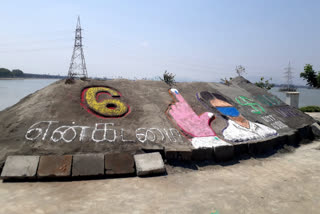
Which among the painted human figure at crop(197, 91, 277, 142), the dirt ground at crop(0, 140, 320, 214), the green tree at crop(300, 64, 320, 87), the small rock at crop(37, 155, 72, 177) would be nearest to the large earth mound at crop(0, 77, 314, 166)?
the painted human figure at crop(197, 91, 277, 142)

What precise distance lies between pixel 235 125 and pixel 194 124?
7.60 feet

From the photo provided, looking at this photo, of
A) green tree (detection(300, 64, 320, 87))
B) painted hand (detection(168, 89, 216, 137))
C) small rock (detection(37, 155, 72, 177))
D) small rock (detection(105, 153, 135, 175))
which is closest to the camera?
small rock (detection(37, 155, 72, 177))

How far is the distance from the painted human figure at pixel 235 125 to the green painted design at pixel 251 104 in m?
1.24

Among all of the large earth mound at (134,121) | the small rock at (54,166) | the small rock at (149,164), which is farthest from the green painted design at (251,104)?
the small rock at (54,166)

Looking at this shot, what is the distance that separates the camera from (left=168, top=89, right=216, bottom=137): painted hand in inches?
406

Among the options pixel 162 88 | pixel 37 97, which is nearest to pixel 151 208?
pixel 37 97

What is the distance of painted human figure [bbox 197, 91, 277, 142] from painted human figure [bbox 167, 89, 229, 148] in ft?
2.76

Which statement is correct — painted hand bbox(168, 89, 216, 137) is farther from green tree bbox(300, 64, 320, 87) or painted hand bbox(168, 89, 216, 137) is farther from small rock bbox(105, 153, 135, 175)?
green tree bbox(300, 64, 320, 87)

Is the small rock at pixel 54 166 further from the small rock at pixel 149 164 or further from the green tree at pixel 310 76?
the green tree at pixel 310 76

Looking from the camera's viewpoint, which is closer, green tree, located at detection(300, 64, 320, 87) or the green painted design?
the green painted design

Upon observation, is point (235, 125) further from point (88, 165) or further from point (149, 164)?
point (88, 165)

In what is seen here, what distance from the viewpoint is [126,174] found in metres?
7.38

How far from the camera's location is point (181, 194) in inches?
248

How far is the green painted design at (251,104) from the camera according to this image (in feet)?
47.2
